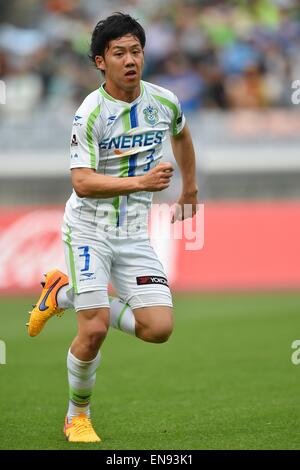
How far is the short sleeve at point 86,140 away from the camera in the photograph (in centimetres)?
646

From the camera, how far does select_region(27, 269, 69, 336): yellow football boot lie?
23.5 feet

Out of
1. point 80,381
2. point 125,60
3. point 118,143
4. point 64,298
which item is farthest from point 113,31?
point 80,381

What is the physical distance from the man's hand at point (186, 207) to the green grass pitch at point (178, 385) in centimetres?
144

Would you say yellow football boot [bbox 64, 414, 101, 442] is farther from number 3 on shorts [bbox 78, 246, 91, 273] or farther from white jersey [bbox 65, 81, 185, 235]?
white jersey [bbox 65, 81, 185, 235]

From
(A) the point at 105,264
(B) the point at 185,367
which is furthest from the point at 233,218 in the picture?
(A) the point at 105,264

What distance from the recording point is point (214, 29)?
19688mm

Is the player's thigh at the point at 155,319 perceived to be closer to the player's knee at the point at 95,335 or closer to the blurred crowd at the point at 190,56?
the player's knee at the point at 95,335

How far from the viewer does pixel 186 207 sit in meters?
7.34

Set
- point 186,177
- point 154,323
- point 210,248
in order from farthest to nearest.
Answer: point 210,248 < point 186,177 < point 154,323

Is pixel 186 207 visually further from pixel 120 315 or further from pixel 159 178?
pixel 159 178

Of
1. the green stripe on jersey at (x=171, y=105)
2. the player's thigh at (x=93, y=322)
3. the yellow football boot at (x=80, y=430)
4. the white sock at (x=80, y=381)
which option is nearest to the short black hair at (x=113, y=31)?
the green stripe on jersey at (x=171, y=105)

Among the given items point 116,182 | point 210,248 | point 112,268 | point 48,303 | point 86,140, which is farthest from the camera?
point 210,248

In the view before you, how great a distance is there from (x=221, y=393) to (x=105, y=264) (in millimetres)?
2146

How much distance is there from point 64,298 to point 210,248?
8.72 m
